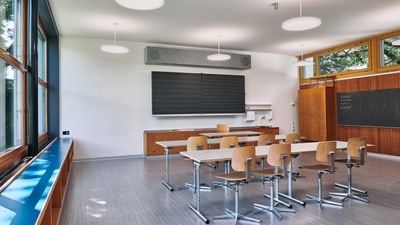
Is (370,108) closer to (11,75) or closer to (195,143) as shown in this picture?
(195,143)

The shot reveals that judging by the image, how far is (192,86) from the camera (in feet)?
27.2

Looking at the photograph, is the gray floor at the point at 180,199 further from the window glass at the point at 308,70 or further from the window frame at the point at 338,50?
the window glass at the point at 308,70

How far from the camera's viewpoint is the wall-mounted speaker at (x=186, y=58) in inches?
300

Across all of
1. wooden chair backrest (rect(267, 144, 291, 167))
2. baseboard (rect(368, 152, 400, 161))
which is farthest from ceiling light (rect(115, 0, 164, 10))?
baseboard (rect(368, 152, 400, 161))

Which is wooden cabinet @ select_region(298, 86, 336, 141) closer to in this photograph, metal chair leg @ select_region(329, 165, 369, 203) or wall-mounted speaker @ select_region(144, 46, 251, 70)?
wall-mounted speaker @ select_region(144, 46, 251, 70)

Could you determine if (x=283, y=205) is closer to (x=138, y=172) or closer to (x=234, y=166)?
(x=234, y=166)

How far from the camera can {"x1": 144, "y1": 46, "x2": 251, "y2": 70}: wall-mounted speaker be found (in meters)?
7.63

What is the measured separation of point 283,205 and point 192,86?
16.9 ft

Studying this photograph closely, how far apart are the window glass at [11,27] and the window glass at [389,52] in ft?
27.0

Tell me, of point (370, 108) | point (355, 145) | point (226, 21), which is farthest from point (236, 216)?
point (370, 108)

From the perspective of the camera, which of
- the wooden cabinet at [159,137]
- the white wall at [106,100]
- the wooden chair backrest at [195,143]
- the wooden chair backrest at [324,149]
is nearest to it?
the wooden chair backrest at [324,149]

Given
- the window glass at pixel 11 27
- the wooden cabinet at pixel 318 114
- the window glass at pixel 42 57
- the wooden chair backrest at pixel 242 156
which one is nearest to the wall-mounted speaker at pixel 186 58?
the wooden cabinet at pixel 318 114

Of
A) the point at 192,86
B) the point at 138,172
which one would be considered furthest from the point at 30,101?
the point at 192,86

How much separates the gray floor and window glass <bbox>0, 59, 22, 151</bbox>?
45.6 inches
